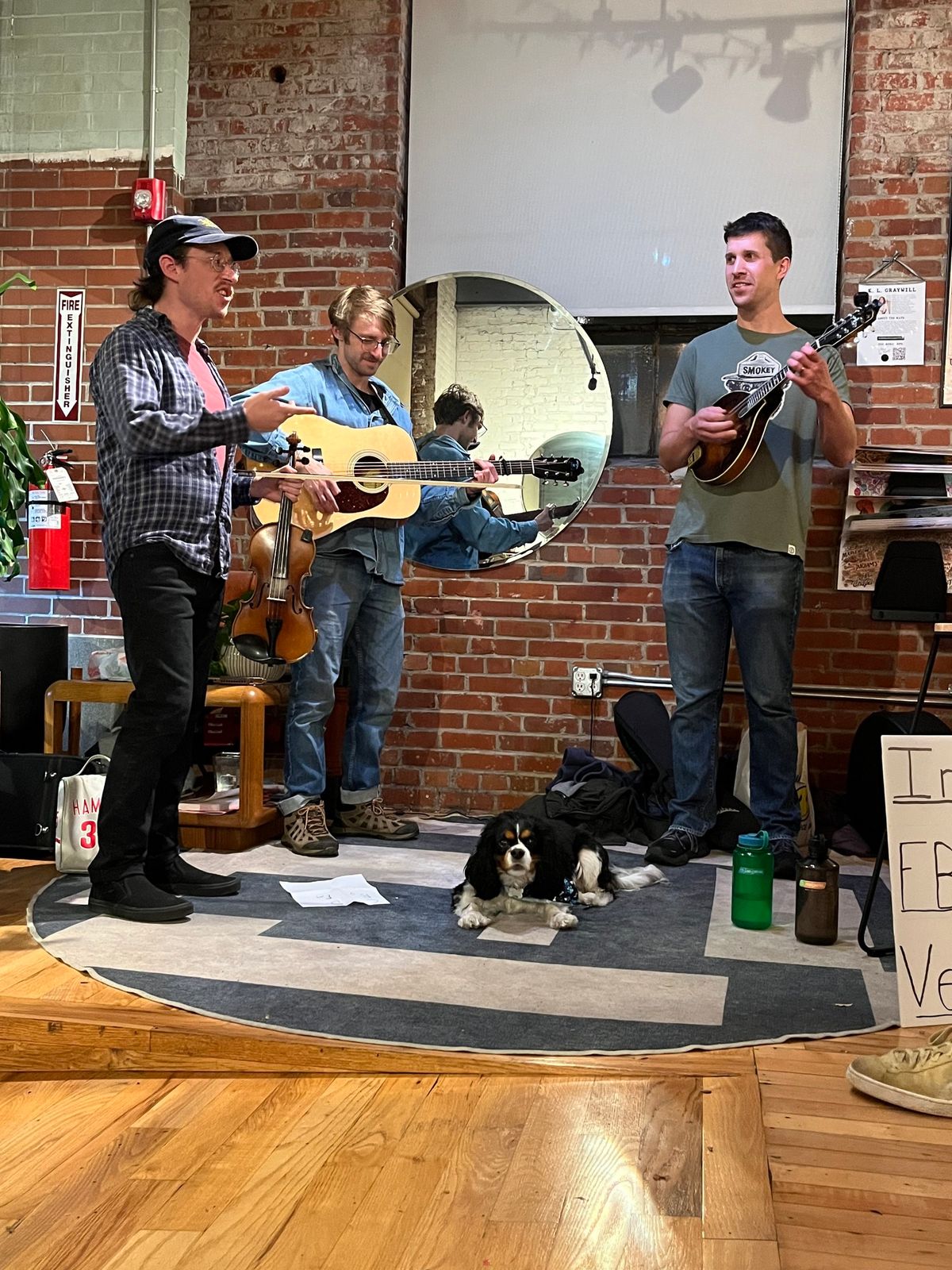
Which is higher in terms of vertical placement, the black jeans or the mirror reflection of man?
the mirror reflection of man

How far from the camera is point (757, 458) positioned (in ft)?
12.2

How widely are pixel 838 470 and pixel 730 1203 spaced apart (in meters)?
3.12

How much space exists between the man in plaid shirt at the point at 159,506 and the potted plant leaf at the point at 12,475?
50.2 inches

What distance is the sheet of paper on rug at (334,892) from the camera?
312cm

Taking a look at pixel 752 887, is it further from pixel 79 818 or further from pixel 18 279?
pixel 18 279

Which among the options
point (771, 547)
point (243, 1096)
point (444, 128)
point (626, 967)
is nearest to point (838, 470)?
point (771, 547)

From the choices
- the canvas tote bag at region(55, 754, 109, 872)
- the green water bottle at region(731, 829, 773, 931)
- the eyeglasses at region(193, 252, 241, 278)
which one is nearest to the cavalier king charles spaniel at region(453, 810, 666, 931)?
the green water bottle at region(731, 829, 773, 931)

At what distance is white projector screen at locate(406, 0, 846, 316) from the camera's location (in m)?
4.38

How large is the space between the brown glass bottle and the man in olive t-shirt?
2.27 ft

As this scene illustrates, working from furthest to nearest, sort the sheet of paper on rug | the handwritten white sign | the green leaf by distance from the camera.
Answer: the green leaf < the sheet of paper on rug < the handwritten white sign

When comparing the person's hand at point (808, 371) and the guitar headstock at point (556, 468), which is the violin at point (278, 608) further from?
the person's hand at point (808, 371)

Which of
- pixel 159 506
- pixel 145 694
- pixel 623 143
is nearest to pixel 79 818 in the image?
pixel 145 694

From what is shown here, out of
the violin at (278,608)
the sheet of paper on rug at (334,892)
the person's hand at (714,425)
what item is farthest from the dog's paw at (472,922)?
the person's hand at (714,425)

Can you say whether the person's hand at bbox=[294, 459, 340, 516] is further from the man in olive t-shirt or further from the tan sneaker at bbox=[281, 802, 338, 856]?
the man in olive t-shirt
